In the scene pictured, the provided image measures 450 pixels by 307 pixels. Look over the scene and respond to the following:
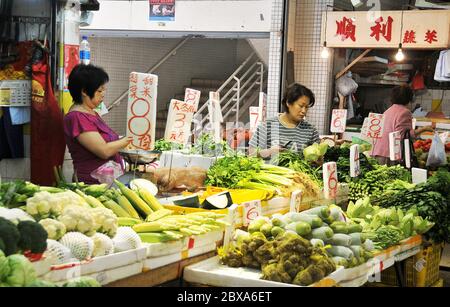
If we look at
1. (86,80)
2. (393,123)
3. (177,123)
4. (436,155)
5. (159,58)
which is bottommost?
(436,155)

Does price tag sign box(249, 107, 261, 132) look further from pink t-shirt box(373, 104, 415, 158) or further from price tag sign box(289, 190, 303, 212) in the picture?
price tag sign box(289, 190, 303, 212)

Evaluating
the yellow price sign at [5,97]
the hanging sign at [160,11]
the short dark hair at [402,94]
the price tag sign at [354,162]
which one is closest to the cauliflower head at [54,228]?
the yellow price sign at [5,97]

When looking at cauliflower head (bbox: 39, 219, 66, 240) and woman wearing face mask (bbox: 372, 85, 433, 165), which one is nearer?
cauliflower head (bbox: 39, 219, 66, 240)

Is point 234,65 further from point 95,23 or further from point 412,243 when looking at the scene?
point 412,243

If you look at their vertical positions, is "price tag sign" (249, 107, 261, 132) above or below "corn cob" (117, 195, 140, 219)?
above

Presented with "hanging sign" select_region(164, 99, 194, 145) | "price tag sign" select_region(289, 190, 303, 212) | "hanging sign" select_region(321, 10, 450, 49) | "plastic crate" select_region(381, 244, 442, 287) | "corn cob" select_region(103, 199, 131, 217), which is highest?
"hanging sign" select_region(321, 10, 450, 49)

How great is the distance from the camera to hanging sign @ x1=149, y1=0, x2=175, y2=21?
11.4 meters

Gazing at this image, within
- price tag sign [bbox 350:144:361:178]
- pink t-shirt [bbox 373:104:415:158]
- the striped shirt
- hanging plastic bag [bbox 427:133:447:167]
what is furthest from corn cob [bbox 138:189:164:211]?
hanging plastic bag [bbox 427:133:447:167]

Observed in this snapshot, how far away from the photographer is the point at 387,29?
34.7ft

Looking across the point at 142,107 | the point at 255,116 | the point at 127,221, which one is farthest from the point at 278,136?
the point at 127,221

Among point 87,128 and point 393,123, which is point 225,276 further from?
point 393,123

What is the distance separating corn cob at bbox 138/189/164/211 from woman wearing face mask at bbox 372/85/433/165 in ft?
17.3

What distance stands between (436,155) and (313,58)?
9.92ft
